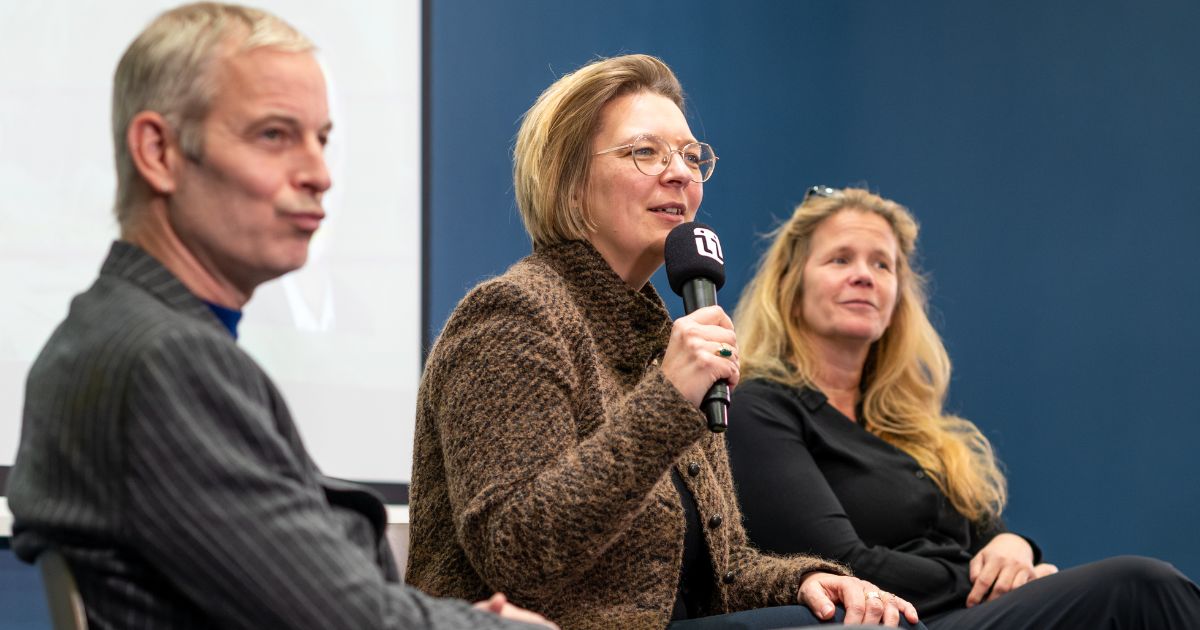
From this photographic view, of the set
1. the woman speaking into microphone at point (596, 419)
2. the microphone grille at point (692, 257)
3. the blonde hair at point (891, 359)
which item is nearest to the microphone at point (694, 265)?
the microphone grille at point (692, 257)

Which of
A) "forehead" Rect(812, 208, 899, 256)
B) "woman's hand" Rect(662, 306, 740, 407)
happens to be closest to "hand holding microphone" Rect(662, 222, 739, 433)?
"woman's hand" Rect(662, 306, 740, 407)

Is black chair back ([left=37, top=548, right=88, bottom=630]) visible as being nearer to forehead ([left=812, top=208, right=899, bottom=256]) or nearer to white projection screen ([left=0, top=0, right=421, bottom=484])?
white projection screen ([left=0, top=0, right=421, bottom=484])

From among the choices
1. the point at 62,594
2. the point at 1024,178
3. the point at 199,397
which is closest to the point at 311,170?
the point at 199,397

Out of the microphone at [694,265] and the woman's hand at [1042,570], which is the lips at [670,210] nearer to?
the microphone at [694,265]

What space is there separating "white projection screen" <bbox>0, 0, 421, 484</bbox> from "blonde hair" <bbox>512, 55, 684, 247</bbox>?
25.3 inches

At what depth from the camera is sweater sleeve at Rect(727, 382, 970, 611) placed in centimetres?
229

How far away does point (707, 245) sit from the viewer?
1711mm

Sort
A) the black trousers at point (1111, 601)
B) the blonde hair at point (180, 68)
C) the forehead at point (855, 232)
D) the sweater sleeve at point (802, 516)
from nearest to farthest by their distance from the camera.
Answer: the blonde hair at point (180, 68) < the black trousers at point (1111, 601) < the sweater sleeve at point (802, 516) < the forehead at point (855, 232)

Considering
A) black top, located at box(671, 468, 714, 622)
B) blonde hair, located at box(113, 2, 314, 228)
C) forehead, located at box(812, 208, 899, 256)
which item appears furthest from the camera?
forehead, located at box(812, 208, 899, 256)

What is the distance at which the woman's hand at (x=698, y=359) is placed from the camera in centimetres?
147

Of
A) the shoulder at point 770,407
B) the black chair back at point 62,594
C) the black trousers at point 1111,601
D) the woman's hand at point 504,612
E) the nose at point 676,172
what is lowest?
the black trousers at point 1111,601

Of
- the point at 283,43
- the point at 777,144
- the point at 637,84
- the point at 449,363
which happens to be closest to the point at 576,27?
the point at 777,144

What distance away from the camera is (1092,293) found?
3479 millimetres

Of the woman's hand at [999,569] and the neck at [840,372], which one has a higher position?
the neck at [840,372]
